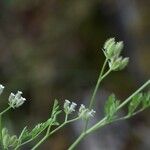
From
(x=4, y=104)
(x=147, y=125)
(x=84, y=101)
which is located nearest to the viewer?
(x=4, y=104)

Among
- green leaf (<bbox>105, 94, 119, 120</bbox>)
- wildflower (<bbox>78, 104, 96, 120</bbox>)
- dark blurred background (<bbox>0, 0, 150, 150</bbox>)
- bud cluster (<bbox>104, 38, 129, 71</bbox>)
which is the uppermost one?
dark blurred background (<bbox>0, 0, 150, 150</bbox>)

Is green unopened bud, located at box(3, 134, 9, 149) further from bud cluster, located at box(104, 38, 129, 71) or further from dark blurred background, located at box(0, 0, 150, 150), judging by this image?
dark blurred background, located at box(0, 0, 150, 150)

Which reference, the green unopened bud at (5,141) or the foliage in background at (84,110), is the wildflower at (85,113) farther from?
the green unopened bud at (5,141)

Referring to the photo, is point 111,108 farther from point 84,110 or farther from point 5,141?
point 5,141

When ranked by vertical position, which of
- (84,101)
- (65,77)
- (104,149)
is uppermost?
(65,77)

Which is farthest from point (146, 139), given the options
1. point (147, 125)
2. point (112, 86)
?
point (112, 86)

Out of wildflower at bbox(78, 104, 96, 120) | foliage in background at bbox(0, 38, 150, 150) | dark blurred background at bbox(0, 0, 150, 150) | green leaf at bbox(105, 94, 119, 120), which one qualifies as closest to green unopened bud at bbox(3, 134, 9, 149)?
foliage in background at bbox(0, 38, 150, 150)

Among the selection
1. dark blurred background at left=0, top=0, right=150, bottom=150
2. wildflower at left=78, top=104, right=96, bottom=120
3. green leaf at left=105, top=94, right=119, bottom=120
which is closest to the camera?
wildflower at left=78, top=104, right=96, bottom=120

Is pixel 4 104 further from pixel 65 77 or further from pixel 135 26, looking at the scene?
pixel 135 26
